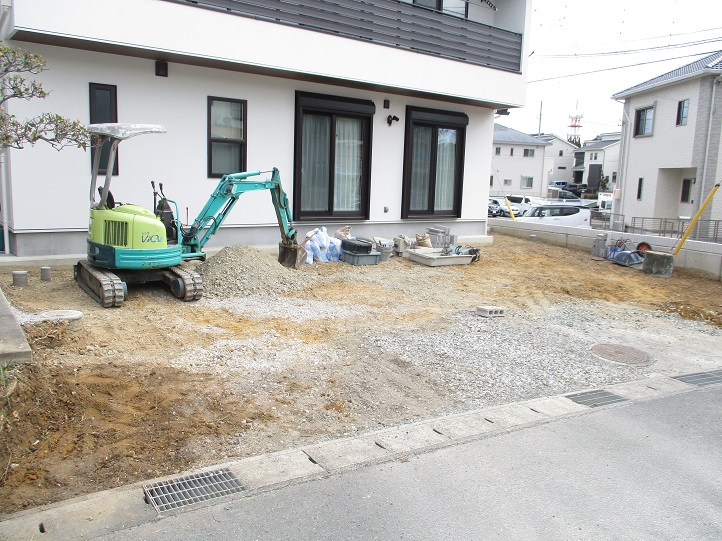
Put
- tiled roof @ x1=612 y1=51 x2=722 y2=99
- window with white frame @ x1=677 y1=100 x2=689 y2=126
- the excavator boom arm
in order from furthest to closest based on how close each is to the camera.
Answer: window with white frame @ x1=677 y1=100 x2=689 y2=126 < tiled roof @ x1=612 y1=51 x2=722 y2=99 < the excavator boom arm

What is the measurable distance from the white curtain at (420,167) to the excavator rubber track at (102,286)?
8.61m

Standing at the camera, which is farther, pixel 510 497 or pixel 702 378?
pixel 702 378

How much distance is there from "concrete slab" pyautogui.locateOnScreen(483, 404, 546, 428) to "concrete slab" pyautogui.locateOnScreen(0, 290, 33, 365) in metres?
4.19

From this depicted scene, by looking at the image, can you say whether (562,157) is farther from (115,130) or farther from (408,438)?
(408,438)

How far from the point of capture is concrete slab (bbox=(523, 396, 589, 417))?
5797 millimetres

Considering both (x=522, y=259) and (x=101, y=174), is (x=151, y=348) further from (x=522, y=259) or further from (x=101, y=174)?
(x=522, y=259)

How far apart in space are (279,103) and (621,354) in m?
8.58

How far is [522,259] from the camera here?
50.5 feet

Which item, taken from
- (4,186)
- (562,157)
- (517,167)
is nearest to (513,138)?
(517,167)

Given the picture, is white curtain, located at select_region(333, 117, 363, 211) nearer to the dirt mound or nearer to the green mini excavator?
the dirt mound

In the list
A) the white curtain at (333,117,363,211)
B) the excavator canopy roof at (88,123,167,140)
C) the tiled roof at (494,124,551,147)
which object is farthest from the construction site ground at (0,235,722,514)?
the tiled roof at (494,124,551,147)

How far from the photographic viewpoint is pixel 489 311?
9.41 meters

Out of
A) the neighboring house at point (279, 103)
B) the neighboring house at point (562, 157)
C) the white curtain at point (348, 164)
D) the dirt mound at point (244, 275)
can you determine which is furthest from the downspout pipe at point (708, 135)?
the neighboring house at point (562, 157)

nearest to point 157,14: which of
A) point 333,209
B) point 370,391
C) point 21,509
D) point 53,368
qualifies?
point 333,209
